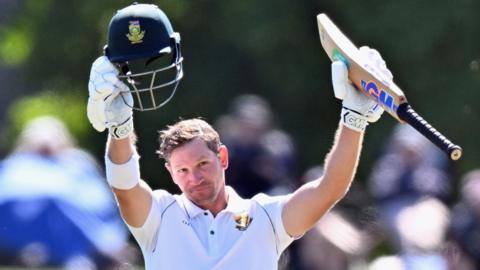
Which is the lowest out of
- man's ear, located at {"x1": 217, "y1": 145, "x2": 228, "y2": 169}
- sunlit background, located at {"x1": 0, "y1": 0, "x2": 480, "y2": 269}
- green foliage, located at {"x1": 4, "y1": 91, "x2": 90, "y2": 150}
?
green foliage, located at {"x1": 4, "y1": 91, "x2": 90, "y2": 150}

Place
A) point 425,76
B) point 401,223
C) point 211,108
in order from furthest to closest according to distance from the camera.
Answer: point 211,108, point 425,76, point 401,223

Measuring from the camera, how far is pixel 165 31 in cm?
635

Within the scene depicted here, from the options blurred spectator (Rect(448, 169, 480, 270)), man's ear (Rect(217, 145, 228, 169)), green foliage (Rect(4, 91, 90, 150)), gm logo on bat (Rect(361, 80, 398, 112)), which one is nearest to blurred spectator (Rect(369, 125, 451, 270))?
blurred spectator (Rect(448, 169, 480, 270))

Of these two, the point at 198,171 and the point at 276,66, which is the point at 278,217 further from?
the point at 276,66

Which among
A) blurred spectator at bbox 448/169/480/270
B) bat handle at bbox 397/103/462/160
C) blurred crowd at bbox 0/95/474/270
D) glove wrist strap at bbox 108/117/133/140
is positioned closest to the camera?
bat handle at bbox 397/103/462/160

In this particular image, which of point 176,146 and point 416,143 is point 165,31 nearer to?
point 176,146

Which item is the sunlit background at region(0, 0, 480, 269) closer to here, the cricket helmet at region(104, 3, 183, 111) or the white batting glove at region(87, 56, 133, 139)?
the cricket helmet at region(104, 3, 183, 111)

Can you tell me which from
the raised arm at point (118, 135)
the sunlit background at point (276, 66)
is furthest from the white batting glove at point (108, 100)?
the sunlit background at point (276, 66)

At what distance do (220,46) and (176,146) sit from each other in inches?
372

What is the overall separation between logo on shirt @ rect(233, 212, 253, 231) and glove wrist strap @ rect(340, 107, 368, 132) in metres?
0.61

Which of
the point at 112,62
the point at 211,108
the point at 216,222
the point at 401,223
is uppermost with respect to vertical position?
the point at 112,62

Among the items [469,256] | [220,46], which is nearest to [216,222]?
[469,256]

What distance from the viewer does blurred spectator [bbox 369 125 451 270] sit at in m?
9.94

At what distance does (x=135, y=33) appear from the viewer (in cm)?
625
